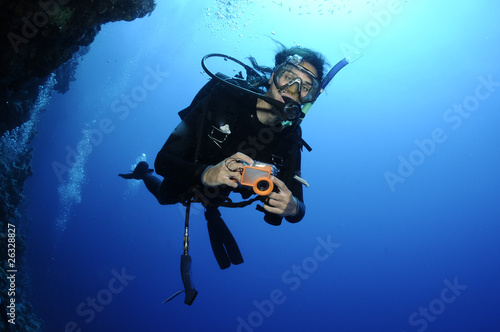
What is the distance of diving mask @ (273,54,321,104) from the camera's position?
3012 millimetres

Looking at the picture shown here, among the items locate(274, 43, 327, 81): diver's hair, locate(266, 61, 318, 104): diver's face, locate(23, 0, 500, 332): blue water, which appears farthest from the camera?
locate(23, 0, 500, 332): blue water

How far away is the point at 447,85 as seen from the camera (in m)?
33.8

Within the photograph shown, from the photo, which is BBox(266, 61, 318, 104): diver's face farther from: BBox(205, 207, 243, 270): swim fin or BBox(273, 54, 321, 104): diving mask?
BBox(205, 207, 243, 270): swim fin

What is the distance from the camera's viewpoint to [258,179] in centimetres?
174

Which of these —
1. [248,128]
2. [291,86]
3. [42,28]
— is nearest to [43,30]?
[42,28]

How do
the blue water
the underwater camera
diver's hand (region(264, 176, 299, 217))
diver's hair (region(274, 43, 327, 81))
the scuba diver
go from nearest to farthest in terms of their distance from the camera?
the underwater camera, diver's hand (region(264, 176, 299, 217)), the scuba diver, diver's hair (region(274, 43, 327, 81)), the blue water

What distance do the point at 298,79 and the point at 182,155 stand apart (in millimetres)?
1606

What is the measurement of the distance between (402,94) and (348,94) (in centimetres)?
988

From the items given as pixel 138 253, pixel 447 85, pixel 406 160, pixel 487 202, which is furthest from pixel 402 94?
pixel 138 253

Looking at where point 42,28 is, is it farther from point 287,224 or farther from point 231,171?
point 287,224

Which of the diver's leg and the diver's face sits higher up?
the diver's face

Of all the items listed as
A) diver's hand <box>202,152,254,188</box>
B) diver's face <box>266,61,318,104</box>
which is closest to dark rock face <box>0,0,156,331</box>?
diver's face <box>266,61,318,104</box>

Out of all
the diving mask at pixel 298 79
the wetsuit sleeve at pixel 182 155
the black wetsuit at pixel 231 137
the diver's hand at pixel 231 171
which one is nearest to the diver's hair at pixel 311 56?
the diving mask at pixel 298 79

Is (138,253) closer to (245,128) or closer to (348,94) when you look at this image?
(348,94)
